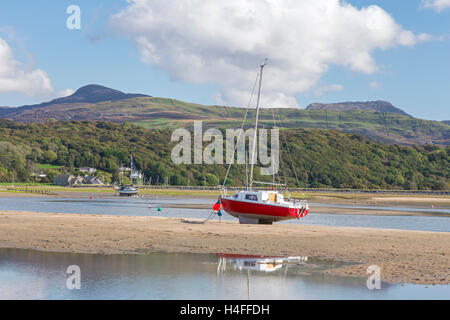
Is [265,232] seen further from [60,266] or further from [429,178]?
[429,178]

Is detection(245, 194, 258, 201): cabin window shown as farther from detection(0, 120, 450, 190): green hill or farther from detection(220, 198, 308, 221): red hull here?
detection(0, 120, 450, 190): green hill

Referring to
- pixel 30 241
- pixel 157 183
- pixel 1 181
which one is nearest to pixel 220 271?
pixel 30 241

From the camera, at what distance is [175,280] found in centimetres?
1788

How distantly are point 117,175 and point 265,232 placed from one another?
152 m

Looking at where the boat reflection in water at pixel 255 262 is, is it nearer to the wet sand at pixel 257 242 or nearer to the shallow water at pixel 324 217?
the wet sand at pixel 257 242

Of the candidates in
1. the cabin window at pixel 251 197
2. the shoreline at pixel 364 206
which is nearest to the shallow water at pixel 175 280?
the cabin window at pixel 251 197

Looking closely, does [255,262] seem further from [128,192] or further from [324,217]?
[128,192]

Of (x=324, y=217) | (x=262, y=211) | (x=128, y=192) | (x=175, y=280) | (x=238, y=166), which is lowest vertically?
(x=324, y=217)

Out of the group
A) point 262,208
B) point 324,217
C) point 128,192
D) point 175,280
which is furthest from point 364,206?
point 175,280

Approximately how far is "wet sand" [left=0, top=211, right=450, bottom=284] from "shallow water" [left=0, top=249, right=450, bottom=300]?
156cm

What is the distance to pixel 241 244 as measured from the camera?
86.7 feet

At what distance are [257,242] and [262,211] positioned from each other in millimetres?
10479

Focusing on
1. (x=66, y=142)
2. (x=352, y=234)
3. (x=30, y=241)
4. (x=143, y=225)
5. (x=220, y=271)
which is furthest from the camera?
(x=66, y=142)

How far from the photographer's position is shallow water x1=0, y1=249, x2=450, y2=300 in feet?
52.4
